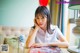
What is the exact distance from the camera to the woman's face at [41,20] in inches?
63.0

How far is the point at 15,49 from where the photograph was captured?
5.44 ft

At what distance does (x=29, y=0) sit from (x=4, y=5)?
47 cm

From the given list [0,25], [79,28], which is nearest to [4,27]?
[0,25]

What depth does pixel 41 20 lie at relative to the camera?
5.24 ft

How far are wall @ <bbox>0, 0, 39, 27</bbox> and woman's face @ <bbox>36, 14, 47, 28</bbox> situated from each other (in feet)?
1.53

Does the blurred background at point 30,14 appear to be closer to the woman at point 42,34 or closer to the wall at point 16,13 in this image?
the wall at point 16,13

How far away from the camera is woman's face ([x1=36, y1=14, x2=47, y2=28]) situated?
5.25 feet

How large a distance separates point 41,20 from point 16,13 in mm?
761

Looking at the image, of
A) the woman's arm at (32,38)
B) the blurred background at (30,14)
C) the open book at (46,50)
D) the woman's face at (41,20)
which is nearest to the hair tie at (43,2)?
the blurred background at (30,14)

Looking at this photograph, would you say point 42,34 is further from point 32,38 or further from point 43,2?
point 43,2

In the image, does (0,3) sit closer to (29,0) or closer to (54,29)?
(29,0)

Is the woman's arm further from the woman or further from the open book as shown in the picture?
the open book

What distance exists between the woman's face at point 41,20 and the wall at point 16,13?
47cm

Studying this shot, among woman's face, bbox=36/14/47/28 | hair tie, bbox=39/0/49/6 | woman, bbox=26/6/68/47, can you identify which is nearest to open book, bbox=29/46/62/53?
woman, bbox=26/6/68/47
